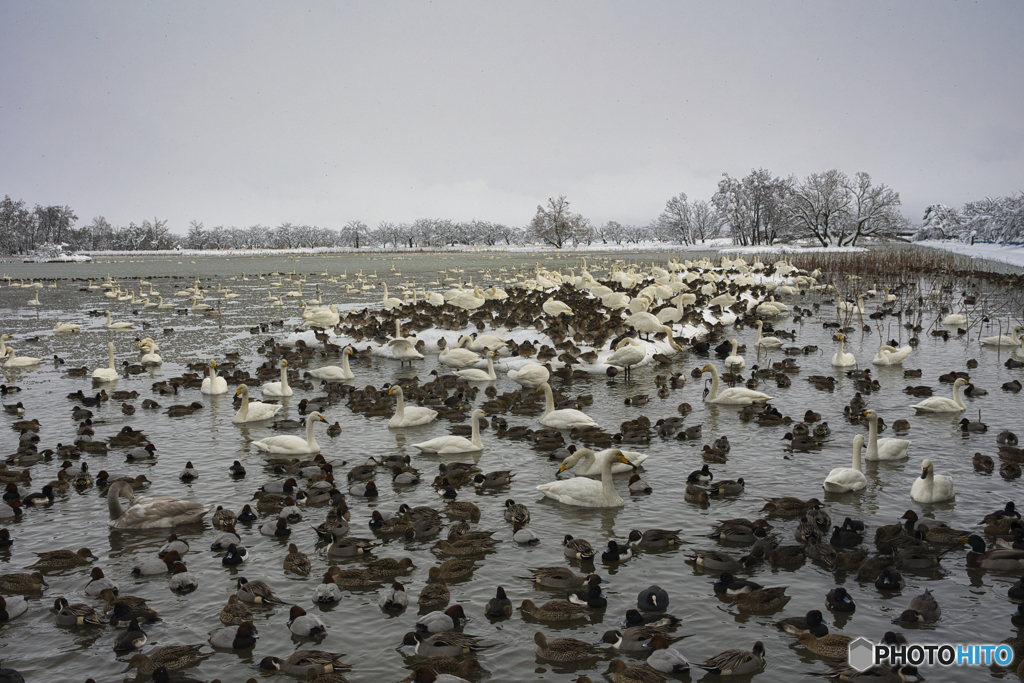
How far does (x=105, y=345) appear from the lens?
24.1m

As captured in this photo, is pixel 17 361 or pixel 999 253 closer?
pixel 17 361

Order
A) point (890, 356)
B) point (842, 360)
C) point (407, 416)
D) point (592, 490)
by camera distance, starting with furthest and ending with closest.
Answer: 1. point (890, 356)
2. point (842, 360)
3. point (407, 416)
4. point (592, 490)

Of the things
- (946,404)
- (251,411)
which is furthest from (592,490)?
(946,404)

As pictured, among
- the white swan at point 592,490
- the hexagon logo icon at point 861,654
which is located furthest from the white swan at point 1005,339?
the hexagon logo icon at point 861,654

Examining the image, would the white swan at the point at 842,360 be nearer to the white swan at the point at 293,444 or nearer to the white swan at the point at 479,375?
the white swan at the point at 479,375

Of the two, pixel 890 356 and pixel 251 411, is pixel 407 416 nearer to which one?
pixel 251 411

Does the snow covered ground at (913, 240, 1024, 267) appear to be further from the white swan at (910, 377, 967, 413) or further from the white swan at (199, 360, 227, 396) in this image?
Result: the white swan at (199, 360, 227, 396)

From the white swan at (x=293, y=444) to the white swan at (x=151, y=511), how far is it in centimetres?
271

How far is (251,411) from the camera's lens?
1396 cm

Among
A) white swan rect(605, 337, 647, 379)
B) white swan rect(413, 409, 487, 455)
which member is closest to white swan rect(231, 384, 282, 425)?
white swan rect(413, 409, 487, 455)

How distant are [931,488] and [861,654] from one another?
13.4 feet

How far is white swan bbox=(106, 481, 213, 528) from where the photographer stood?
29.3 ft

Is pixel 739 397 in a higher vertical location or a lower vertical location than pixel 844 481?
higher

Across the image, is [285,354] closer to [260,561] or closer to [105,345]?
[105,345]
